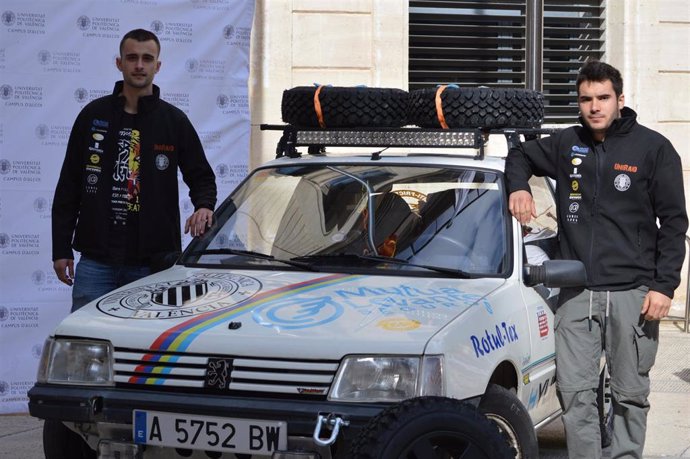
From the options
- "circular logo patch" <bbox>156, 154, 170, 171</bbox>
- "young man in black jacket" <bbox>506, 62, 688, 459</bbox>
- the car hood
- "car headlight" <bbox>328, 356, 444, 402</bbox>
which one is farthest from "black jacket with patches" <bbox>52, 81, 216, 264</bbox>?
"car headlight" <bbox>328, 356, 444, 402</bbox>

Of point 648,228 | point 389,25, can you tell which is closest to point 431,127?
point 648,228

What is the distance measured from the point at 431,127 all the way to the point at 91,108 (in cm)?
178

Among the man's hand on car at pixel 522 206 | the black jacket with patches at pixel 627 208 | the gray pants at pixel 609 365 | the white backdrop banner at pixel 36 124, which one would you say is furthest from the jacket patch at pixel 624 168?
the white backdrop banner at pixel 36 124

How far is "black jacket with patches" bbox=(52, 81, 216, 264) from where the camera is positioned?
6.36 metres

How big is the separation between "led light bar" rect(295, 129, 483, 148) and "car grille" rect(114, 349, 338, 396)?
75.3 inches

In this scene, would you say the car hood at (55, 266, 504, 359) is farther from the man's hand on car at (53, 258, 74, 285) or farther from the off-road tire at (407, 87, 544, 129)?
the off-road tire at (407, 87, 544, 129)

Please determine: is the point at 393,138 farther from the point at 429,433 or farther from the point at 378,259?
the point at 429,433

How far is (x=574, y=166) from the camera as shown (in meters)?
5.59

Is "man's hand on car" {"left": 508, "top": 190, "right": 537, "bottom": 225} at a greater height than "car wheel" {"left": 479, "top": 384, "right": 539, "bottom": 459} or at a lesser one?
greater

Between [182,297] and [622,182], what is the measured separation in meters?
2.00

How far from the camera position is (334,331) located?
468cm

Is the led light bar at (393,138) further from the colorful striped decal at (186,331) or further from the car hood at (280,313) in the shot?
the colorful striped decal at (186,331)

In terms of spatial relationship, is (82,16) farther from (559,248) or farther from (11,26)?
(559,248)

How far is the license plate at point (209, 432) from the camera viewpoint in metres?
4.52
